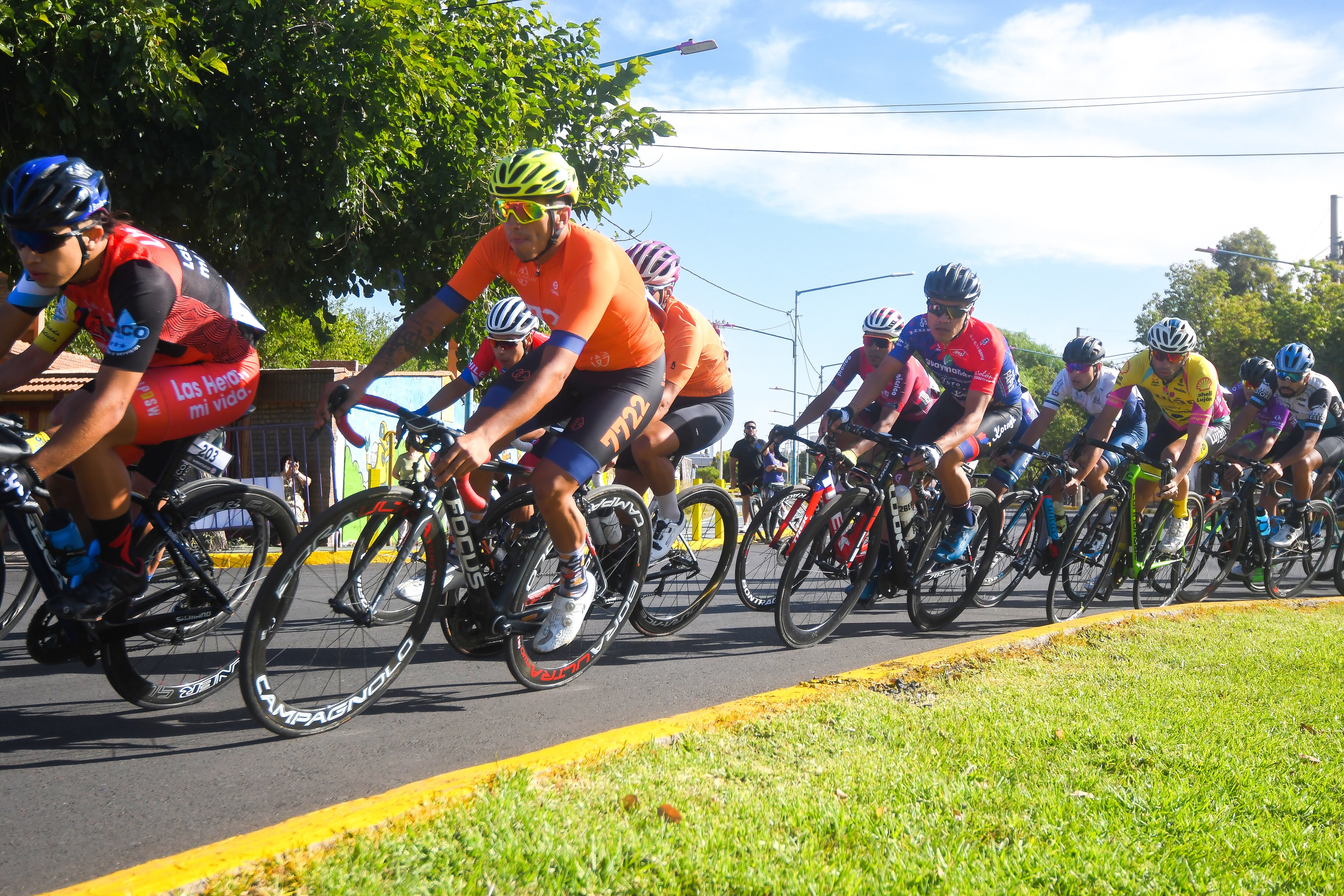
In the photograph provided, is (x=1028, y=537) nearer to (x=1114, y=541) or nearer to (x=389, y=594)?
(x=1114, y=541)

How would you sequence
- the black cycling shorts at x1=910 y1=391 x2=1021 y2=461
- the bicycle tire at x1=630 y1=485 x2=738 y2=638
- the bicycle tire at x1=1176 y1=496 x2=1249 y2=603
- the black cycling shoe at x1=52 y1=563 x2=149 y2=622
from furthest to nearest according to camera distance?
the bicycle tire at x1=1176 y1=496 x2=1249 y2=603
the black cycling shorts at x1=910 y1=391 x2=1021 y2=461
the bicycle tire at x1=630 y1=485 x2=738 y2=638
the black cycling shoe at x1=52 y1=563 x2=149 y2=622

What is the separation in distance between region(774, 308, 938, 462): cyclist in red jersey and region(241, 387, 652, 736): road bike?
10.9 ft

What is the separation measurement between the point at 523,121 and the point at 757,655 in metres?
10.7

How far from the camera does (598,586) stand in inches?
189

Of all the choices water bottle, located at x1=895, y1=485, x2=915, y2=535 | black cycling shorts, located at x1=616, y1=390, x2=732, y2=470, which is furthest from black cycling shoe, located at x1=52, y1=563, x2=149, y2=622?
water bottle, located at x1=895, y1=485, x2=915, y2=535

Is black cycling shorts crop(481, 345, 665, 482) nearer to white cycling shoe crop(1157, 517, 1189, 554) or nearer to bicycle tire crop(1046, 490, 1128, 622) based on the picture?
bicycle tire crop(1046, 490, 1128, 622)

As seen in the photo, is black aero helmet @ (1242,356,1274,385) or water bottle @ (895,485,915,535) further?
black aero helmet @ (1242,356,1274,385)

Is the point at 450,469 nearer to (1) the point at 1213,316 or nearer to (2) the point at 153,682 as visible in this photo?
(2) the point at 153,682

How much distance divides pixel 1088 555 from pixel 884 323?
7.87ft

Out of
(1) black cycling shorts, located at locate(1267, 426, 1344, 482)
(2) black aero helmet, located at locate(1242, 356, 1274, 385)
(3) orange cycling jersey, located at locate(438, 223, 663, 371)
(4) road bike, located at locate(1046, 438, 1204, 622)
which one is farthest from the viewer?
(2) black aero helmet, located at locate(1242, 356, 1274, 385)

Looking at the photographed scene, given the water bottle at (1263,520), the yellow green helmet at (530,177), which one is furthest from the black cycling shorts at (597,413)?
the water bottle at (1263,520)

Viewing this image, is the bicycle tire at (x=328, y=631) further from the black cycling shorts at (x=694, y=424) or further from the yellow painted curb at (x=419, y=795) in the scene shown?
the black cycling shorts at (x=694, y=424)

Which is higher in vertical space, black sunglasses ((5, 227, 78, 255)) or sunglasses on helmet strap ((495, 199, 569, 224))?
sunglasses on helmet strap ((495, 199, 569, 224))

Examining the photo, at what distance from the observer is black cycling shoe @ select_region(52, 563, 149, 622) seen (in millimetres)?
3518
